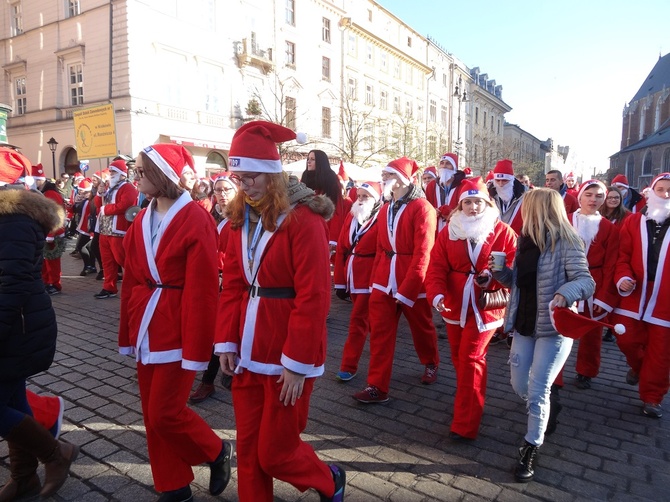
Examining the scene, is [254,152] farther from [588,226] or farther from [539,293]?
[588,226]

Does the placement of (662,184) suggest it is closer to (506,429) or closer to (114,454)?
(506,429)

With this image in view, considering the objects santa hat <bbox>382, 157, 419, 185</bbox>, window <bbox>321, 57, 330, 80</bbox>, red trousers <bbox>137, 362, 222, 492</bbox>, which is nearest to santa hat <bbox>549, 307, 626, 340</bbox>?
santa hat <bbox>382, 157, 419, 185</bbox>

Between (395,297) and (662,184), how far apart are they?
2.55 meters

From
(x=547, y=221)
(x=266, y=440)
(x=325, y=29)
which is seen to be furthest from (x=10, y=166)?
(x=325, y=29)

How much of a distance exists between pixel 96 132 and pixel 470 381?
47.2 ft

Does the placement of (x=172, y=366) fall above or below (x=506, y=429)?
above

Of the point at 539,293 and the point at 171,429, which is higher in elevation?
the point at 539,293

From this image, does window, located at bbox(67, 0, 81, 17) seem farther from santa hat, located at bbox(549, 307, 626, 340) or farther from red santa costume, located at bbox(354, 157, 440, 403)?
santa hat, located at bbox(549, 307, 626, 340)

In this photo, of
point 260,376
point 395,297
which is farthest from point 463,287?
point 260,376

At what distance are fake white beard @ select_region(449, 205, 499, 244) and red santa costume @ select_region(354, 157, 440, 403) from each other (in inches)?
19.2

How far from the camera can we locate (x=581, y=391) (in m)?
4.73

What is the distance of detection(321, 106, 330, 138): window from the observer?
3466cm

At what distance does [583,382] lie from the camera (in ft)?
15.9

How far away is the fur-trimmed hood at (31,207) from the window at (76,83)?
25.8m
